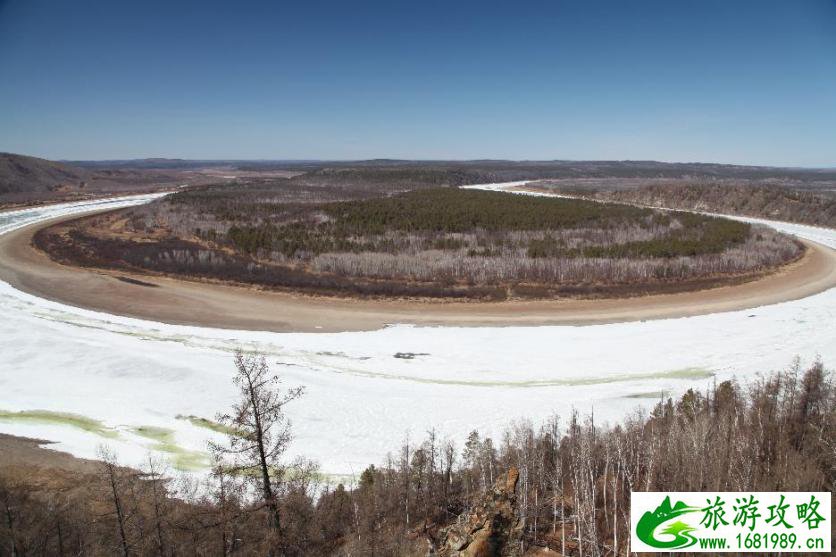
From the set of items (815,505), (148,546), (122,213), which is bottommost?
(148,546)

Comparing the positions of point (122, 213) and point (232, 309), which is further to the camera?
point (122, 213)

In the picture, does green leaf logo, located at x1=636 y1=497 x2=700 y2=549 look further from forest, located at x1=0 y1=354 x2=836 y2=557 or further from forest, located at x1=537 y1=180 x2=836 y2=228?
forest, located at x1=537 y1=180 x2=836 y2=228

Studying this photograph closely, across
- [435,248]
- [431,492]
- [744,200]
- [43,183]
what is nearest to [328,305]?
[435,248]

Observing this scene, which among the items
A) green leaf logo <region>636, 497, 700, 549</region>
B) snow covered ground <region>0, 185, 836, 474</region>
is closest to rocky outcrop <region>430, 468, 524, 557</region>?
green leaf logo <region>636, 497, 700, 549</region>

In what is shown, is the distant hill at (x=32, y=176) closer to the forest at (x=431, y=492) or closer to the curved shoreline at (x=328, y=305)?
the curved shoreline at (x=328, y=305)

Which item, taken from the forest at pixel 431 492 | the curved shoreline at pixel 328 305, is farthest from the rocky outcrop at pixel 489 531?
the curved shoreline at pixel 328 305

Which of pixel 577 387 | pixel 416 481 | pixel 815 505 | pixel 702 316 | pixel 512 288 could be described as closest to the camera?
pixel 815 505

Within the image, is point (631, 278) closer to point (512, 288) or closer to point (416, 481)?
→ point (512, 288)

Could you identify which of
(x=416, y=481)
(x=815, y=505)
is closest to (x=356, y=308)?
(x=416, y=481)
